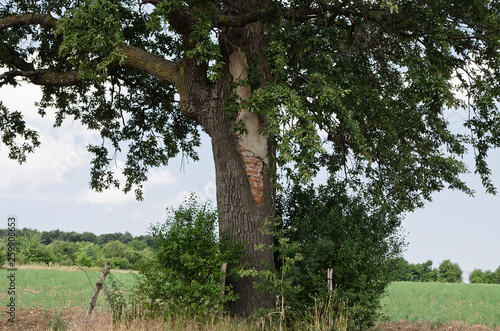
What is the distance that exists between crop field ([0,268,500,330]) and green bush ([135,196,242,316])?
438 mm

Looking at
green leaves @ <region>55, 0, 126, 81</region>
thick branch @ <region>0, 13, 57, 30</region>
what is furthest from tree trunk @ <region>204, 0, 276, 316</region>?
thick branch @ <region>0, 13, 57, 30</region>

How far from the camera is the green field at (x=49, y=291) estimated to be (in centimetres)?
1423

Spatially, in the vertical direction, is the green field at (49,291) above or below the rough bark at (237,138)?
below

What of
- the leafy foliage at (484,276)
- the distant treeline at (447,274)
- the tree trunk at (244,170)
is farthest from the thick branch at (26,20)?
the leafy foliage at (484,276)

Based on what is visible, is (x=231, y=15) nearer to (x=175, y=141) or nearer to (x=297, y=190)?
(x=297, y=190)

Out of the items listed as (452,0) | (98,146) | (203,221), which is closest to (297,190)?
(203,221)

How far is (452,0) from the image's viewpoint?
9.73 m

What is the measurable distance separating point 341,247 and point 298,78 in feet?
12.5

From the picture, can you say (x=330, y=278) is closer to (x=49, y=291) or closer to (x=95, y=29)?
(x=95, y=29)

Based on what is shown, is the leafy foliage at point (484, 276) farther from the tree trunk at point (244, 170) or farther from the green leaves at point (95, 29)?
the green leaves at point (95, 29)

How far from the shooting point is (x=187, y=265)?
8.18 m

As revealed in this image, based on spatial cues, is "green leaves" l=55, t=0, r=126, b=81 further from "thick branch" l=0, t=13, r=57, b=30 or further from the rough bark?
"thick branch" l=0, t=13, r=57, b=30

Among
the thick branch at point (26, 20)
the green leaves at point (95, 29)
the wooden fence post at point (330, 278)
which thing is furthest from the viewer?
the thick branch at point (26, 20)

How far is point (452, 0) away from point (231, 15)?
4.91 m
